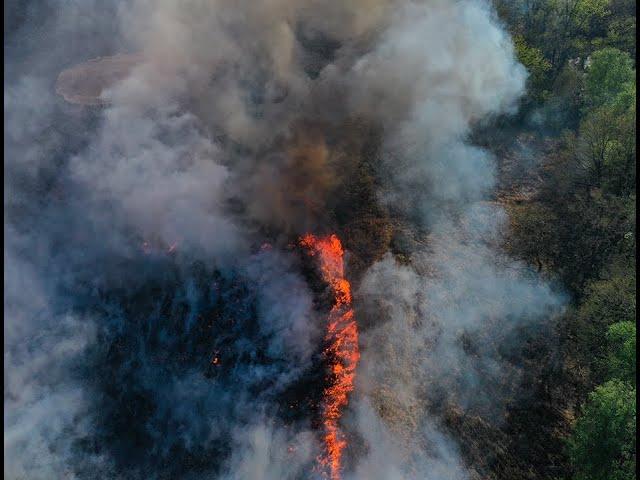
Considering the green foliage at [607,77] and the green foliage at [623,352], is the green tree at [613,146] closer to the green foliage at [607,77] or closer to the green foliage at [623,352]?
the green foliage at [607,77]

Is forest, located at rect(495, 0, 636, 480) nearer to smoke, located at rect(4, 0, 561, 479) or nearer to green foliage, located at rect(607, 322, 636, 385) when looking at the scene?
green foliage, located at rect(607, 322, 636, 385)

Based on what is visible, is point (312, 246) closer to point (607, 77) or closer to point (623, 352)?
point (623, 352)

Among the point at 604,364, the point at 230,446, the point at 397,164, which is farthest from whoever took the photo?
the point at 397,164

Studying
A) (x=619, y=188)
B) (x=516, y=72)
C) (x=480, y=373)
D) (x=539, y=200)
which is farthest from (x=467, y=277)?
(x=516, y=72)

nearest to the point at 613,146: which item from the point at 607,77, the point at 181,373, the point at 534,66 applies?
the point at 607,77

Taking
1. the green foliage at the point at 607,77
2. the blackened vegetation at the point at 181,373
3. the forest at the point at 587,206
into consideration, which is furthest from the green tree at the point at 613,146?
the blackened vegetation at the point at 181,373

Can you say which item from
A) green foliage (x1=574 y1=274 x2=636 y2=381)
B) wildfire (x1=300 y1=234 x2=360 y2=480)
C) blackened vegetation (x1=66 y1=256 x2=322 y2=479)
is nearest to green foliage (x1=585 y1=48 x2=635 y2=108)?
green foliage (x1=574 y1=274 x2=636 y2=381)

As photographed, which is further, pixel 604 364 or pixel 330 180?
pixel 330 180

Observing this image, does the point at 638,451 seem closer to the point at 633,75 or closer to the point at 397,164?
the point at 397,164
